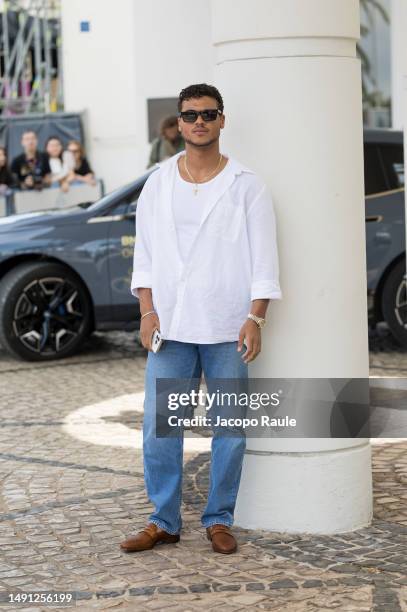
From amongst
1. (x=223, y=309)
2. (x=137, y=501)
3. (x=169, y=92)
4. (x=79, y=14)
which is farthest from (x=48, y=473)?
(x=79, y=14)

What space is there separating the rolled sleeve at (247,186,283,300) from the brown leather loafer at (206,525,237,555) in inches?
39.8

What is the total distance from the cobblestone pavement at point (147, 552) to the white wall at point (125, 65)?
12.0 meters

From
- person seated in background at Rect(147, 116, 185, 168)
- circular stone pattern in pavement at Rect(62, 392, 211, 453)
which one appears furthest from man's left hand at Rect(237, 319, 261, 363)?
person seated in background at Rect(147, 116, 185, 168)

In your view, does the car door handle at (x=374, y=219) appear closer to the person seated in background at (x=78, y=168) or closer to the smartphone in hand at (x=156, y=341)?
the smartphone in hand at (x=156, y=341)

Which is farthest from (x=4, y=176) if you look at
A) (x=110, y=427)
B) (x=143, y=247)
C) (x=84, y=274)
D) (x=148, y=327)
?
(x=148, y=327)

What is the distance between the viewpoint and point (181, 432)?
17.6 feet

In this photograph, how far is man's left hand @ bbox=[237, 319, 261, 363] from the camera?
513 cm

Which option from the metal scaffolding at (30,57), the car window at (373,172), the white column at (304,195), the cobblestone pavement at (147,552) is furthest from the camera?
the metal scaffolding at (30,57)

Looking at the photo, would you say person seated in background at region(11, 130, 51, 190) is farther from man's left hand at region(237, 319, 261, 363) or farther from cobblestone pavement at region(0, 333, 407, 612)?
man's left hand at region(237, 319, 261, 363)

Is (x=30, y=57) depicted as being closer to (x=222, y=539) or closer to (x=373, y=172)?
(x=373, y=172)

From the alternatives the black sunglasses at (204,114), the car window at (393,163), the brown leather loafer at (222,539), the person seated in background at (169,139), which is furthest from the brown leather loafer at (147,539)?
the person seated in background at (169,139)

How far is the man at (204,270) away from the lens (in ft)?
16.9

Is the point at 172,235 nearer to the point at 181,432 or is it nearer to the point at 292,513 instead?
the point at 181,432

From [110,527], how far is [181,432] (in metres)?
0.67
